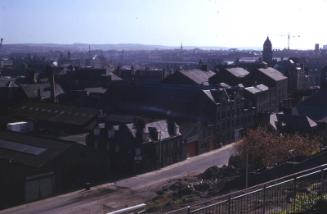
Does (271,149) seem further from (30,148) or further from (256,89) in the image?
(256,89)

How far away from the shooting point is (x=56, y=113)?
42.2 metres

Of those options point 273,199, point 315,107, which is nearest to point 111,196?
point 273,199

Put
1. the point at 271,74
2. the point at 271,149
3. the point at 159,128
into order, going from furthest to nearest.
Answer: the point at 271,74
the point at 159,128
the point at 271,149

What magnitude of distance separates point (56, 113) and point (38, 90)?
1168 centimetres

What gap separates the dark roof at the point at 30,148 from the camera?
93.6 ft

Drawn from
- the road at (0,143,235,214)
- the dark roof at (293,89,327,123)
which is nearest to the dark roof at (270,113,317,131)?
the dark roof at (293,89,327,123)

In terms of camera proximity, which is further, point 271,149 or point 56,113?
point 56,113

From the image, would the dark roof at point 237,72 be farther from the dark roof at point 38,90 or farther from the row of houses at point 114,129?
the dark roof at point 38,90

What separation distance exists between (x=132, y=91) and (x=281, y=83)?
24.5m

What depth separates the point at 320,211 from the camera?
938 cm

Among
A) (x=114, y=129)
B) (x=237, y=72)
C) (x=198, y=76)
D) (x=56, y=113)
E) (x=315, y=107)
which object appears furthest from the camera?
(x=237, y=72)

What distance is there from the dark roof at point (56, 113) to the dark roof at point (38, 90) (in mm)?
5704

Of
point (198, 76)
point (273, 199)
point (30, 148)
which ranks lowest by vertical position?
point (30, 148)

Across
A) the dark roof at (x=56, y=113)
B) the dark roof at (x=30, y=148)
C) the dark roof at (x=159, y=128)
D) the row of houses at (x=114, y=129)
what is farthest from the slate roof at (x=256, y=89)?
the dark roof at (x=30, y=148)
